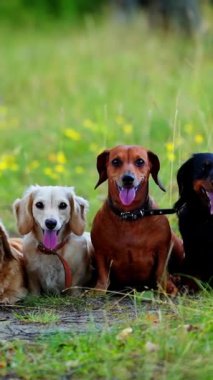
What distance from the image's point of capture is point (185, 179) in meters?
6.23

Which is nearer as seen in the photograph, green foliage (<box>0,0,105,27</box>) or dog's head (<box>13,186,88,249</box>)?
dog's head (<box>13,186,88,249</box>)

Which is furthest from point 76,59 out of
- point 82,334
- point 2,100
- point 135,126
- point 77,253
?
point 82,334

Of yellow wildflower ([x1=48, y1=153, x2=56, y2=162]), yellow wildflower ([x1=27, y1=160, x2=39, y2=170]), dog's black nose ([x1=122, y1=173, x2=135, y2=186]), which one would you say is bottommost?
yellow wildflower ([x1=27, y1=160, x2=39, y2=170])

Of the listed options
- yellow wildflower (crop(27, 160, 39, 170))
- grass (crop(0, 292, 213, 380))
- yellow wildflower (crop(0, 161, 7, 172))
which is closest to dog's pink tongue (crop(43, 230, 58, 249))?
grass (crop(0, 292, 213, 380))

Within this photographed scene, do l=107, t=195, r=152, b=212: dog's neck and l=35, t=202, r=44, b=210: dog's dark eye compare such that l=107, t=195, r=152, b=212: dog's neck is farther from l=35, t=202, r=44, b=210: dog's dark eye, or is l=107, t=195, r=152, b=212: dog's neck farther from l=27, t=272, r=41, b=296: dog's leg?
l=27, t=272, r=41, b=296: dog's leg

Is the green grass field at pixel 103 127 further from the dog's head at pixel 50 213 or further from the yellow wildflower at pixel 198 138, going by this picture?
the dog's head at pixel 50 213

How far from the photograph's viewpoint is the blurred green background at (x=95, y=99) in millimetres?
9109

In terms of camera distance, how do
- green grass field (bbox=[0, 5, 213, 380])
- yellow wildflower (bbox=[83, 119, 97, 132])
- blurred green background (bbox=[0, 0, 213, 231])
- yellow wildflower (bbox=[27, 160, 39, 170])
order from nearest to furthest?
green grass field (bbox=[0, 5, 213, 380]) < blurred green background (bbox=[0, 0, 213, 231]) < yellow wildflower (bbox=[27, 160, 39, 170]) < yellow wildflower (bbox=[83, 119, 97, 132])

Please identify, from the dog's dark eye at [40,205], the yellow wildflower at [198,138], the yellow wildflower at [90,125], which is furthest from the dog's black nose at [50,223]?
the yellow wildflower at [90,125]

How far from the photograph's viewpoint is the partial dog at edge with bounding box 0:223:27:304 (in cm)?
620

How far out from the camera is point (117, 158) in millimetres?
5977

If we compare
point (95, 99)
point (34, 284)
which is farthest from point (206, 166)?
point (95, 99)

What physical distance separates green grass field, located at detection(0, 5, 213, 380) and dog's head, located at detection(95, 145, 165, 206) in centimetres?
69

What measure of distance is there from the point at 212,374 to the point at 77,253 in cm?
206
